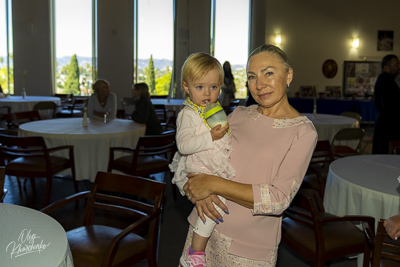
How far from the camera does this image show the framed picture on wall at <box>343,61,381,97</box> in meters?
13.4

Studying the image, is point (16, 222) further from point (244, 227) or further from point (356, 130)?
point (356, 130)

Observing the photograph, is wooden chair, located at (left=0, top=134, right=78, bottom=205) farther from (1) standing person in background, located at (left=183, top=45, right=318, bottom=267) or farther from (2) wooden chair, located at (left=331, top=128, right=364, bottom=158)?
(2) wooden chair, located at (left=331, top=128, right=364, bottom=158)

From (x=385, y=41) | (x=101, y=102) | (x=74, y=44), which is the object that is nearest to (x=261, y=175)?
(x=101, y=102)

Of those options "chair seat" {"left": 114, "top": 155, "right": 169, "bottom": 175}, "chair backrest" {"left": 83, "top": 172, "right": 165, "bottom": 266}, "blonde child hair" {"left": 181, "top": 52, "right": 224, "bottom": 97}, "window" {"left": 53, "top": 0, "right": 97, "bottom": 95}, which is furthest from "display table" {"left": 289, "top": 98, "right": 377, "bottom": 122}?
"blonde child hair" {"left": 181, "top": 52, "right": 224, "bottom": 97}

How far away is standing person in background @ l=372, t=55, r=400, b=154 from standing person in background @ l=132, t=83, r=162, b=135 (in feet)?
11.0

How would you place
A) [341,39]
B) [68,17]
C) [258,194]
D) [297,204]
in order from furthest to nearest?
[341,39] < [68,17] < [297,204] < [258,194]

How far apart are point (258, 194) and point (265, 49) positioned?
54cm

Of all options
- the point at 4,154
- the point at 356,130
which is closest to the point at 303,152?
the point at 4,154

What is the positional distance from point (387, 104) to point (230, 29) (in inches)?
322

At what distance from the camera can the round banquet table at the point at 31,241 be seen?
1.40 metres

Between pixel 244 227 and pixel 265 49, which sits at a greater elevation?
pixel 265 49

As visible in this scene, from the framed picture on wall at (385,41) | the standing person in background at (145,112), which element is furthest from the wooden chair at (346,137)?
the framed picture on wall at (385,41)

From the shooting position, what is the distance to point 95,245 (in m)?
2.43

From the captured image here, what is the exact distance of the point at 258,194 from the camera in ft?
4.69
